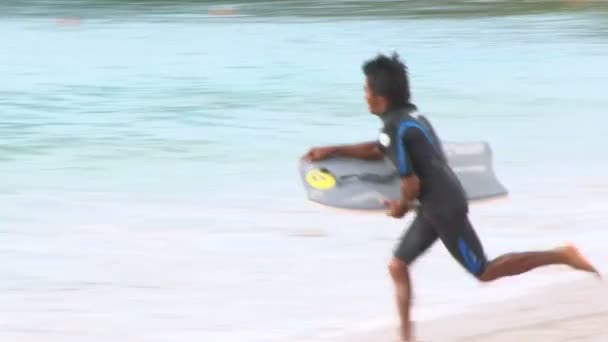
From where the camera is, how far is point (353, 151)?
5.74 metres

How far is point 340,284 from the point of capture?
807cm

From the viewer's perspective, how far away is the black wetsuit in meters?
5.40

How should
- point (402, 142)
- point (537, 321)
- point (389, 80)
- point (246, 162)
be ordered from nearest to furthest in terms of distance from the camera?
1. point (402, 142)
2. point (389, 80)
3. point (537, 321)
4. point (246, 162)

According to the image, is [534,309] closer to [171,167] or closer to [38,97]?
[171,167]

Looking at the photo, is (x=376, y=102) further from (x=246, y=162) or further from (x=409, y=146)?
(x=246, y=162)

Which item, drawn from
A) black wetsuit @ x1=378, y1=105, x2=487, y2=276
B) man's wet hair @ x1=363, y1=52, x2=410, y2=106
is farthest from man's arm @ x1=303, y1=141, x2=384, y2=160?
man's wet hair @ x1=363, y1=52, x2=410, y2=106

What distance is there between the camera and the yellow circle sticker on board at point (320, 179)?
5788mm

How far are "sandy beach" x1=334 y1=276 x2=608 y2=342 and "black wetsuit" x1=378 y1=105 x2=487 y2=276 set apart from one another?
12.9 inches

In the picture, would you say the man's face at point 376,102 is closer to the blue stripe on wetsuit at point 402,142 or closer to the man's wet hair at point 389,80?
the man's wet hair at point 389,80

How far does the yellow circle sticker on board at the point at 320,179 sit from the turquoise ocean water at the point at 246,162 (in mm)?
1065

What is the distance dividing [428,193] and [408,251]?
27 centimetres

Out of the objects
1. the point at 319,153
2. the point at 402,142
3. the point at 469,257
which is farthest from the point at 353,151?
the point at 469,257

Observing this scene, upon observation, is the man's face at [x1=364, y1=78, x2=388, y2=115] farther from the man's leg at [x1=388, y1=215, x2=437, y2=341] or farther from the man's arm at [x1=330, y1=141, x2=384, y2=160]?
the man's leg at [x1=388, y1=215, x2=437, y2=341]

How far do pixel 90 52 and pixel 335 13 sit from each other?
10194 millimetres
